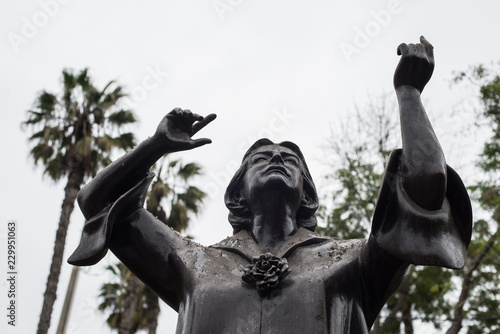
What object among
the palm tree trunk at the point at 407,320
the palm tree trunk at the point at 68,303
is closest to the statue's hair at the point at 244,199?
the palm tree trunk at the point at 68,303

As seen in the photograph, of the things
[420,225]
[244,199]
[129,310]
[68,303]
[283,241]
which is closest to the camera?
[420,225]

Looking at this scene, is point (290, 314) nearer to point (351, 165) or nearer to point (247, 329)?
point (247, 329)

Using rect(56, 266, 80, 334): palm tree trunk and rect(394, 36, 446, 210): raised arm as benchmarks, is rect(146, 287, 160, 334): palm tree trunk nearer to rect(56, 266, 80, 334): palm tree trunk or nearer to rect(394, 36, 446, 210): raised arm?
rect(56, 266, 80, 334): palm tree trunk

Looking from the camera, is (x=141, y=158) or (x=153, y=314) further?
(x=153, y=314)

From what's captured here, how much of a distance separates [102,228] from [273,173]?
1054 mm

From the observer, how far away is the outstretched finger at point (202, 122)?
351 cm

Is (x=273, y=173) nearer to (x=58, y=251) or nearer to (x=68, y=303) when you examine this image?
(x=68, y=303)

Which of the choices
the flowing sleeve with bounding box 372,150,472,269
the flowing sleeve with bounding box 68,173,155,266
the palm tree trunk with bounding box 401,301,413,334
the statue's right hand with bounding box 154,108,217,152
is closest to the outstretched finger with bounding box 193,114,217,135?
the statue's right hand with bounding box 154,108,217,152

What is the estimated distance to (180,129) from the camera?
3.54 metres

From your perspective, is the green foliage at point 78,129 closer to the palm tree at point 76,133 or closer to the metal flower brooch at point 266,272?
the palm tree at point 76,133

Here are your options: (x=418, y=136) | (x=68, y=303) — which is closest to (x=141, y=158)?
(x=418, y=136)

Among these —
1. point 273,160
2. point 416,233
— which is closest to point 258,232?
point 273,160

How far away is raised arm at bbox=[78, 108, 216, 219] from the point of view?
3.47m

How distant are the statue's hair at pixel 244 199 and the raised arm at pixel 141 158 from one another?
61 cm
